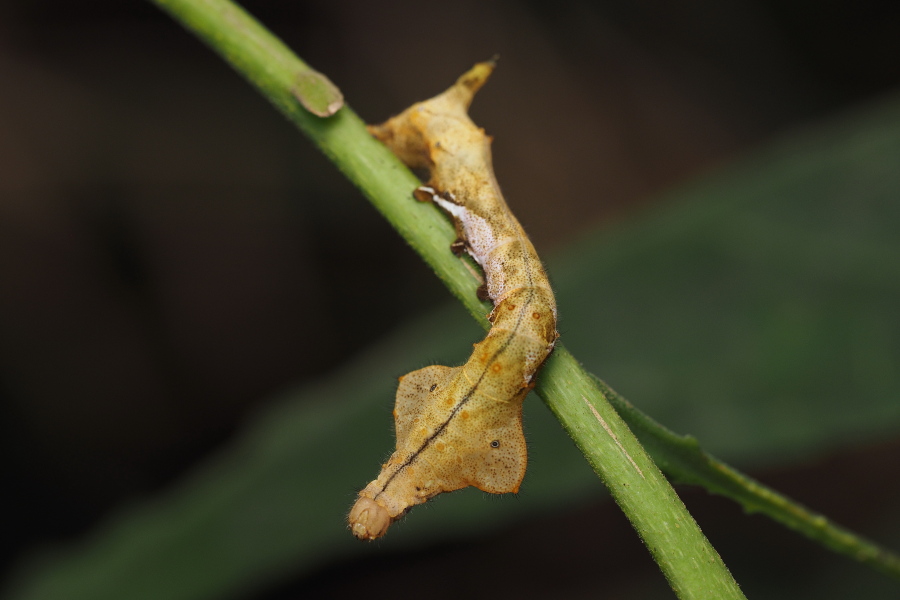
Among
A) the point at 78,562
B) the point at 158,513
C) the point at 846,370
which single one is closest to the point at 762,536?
the point at 846,370

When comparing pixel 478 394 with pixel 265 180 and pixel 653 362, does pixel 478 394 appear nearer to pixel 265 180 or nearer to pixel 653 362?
pixel 653 362

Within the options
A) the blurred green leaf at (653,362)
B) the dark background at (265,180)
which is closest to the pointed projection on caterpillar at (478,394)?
the blurred green leaf at (653,362)

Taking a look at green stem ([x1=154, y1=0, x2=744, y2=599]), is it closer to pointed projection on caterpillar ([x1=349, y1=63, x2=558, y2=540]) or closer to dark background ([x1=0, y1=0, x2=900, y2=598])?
pointed projection on caterpillar ([x1=349, y1=63, x2=558, y2=540])

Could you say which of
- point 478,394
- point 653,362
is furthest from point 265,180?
point 478,394

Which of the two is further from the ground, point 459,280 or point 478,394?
point 459,280

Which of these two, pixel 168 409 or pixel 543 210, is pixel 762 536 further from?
pixel 168 409

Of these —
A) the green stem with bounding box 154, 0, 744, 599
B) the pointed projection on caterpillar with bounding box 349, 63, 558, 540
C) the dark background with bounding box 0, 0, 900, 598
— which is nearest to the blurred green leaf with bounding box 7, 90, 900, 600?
the pointed projection on caterpillar with bounding box 349, 63, 558, 540
